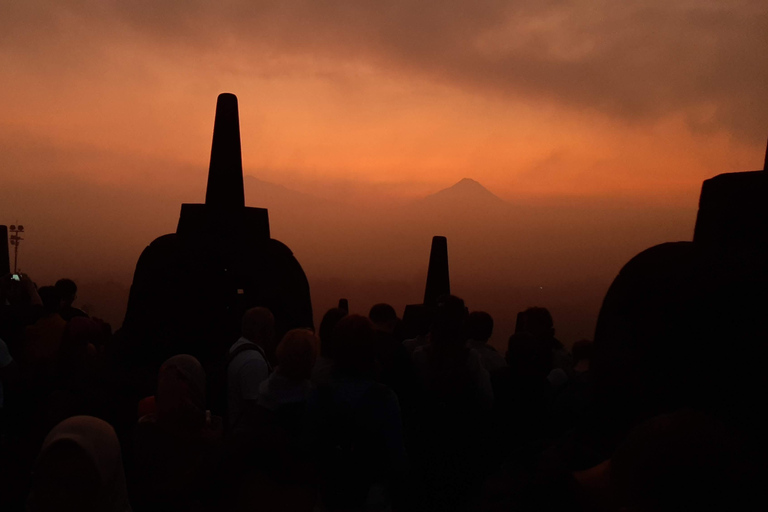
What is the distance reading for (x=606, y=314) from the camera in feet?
11.5

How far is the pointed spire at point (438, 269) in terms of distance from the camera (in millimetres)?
13617

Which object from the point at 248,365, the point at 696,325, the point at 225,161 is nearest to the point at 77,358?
the point at 248,365

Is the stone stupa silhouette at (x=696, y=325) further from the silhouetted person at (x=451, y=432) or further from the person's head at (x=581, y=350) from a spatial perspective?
the person's head at (x=581, y=350)

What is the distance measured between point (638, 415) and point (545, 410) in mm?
1270

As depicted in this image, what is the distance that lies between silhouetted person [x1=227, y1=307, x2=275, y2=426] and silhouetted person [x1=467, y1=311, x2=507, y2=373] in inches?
63.5

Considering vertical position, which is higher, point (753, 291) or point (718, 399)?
point (753, 291)

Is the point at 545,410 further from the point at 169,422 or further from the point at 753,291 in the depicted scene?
the point at 169,422

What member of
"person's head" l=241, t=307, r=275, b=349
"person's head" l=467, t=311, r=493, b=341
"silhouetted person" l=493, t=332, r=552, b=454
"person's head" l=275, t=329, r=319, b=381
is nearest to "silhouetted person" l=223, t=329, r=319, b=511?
"person's head" l=275, t=329, r=319, b=381

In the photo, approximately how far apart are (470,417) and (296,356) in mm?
1158

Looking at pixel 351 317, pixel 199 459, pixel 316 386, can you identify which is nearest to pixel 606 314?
pixel 351 317

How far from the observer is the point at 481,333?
521cm

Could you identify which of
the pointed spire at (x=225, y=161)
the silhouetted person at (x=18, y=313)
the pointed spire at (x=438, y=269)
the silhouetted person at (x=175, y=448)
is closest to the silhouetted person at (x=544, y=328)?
the silhouetted person at (x=175, y=448)

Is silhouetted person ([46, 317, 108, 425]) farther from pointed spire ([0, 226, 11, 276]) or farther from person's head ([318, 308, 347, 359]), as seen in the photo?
pointed spire ([0, 226, 11, 276])

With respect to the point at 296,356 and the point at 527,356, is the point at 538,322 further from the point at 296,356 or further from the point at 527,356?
the point at 296,356
